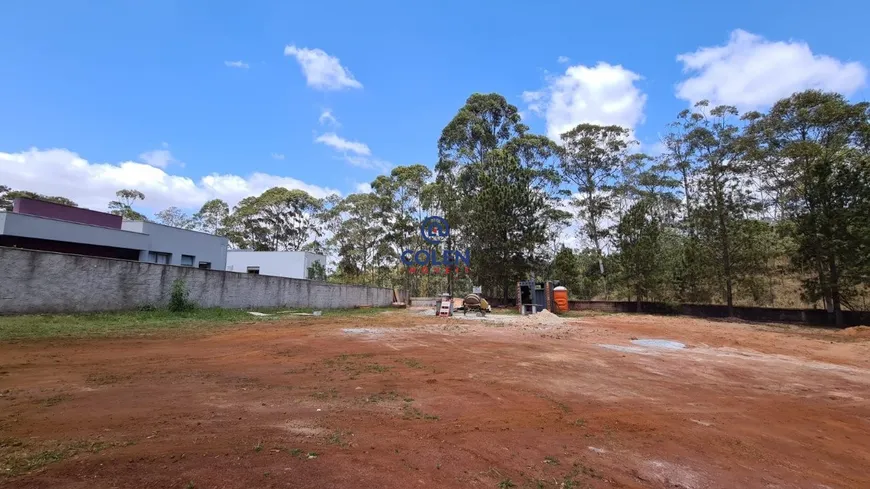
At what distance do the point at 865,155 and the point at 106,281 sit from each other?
114ft

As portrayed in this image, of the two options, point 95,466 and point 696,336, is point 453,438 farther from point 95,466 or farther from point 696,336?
point 696,336

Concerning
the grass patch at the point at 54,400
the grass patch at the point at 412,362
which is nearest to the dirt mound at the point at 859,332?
the grass patch at the point at 412,362

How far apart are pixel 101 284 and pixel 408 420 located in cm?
1455

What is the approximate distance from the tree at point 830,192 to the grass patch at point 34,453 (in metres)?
27.9

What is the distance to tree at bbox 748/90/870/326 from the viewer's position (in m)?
20.9

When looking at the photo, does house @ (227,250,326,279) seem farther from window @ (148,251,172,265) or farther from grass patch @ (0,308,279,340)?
grass patch @ (0,308,279,340)

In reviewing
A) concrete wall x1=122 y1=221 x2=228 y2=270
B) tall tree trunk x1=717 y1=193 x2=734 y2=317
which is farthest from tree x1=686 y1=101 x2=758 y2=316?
concrete wall x1=122 y1=221 x2=228 y2=270

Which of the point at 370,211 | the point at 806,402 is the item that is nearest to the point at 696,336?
the point at 806,402

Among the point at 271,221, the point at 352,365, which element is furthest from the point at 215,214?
the point at 352,365

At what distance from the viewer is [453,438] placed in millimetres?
4582

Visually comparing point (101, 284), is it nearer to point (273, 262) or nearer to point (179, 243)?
point (179, 243)

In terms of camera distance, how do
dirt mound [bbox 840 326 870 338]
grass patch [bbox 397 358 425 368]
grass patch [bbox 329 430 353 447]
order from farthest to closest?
dirt mound [bbox 840 326 870 338], grass patch [bbox 397 358 425 368], grass patch [bbox 329 430 353 447]
